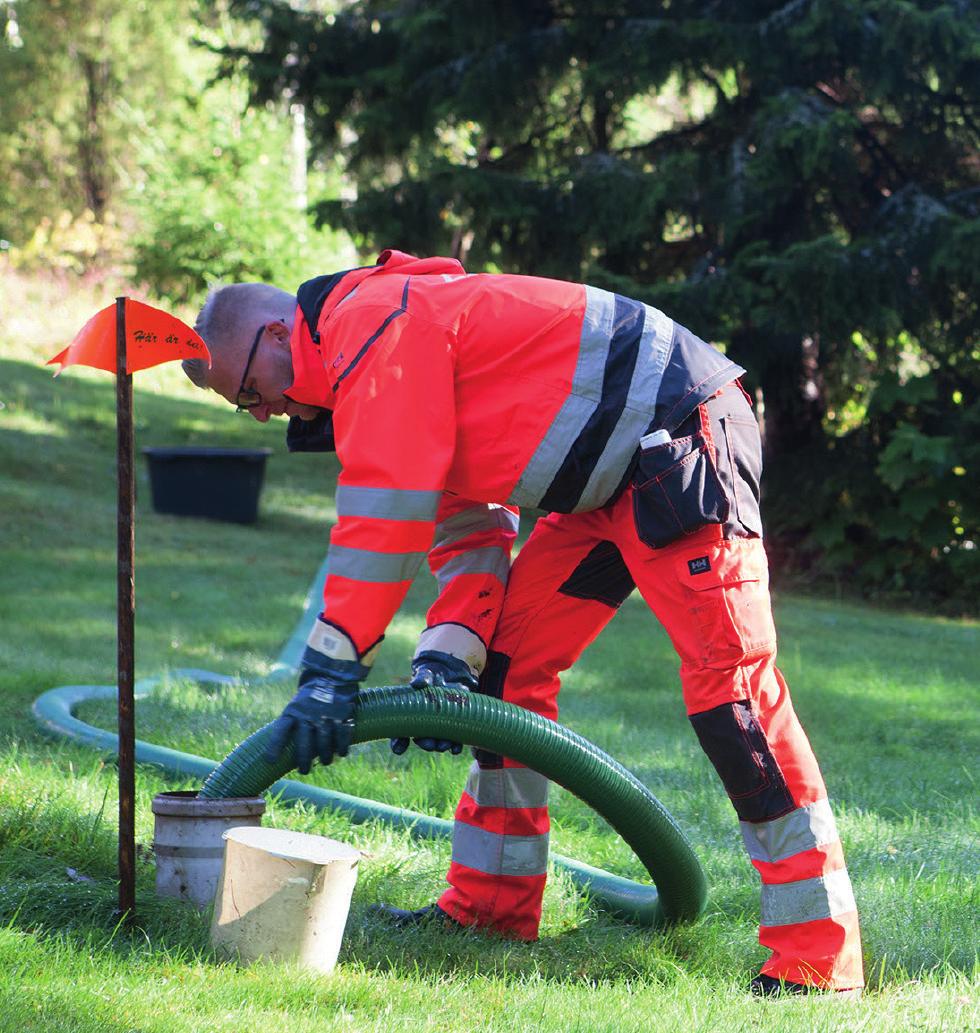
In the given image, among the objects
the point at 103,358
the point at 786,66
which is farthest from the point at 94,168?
the point at 103,358

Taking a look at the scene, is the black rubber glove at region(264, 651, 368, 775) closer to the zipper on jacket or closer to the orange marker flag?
the zipper on jacket

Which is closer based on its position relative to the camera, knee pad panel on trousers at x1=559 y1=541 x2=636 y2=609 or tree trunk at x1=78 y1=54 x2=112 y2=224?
knee pad panel on trousers at x1=559 y1=541 x2=636 y2=609

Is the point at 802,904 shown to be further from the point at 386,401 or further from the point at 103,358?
the point at 103,358

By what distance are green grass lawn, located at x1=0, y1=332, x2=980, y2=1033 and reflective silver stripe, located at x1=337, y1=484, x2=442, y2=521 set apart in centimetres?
99

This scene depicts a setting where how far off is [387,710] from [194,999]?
2.27 feet

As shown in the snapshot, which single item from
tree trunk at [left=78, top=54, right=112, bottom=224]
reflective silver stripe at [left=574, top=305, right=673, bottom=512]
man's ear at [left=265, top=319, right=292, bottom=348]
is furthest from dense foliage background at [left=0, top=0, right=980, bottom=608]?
tree trunk at [left=78, top=54, right=112, bottom=224]

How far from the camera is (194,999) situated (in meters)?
2.48

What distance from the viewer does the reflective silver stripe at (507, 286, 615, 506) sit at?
2830 mm

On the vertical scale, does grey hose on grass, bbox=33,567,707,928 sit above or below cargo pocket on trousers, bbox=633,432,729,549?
below

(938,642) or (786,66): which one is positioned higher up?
(786,66)

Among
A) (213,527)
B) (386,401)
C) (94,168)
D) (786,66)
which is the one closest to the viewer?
(386,401)

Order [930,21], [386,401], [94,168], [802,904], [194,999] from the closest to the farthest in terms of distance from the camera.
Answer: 1. [194,999]
2. [386,401]
3. [802,904]
4. [930,21]
5. [94,168]

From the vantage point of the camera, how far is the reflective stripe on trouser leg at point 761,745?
2805mm

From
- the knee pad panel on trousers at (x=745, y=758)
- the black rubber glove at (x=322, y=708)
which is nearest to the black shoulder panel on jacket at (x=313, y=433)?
the black rubber glove at (x=322, y=708)
